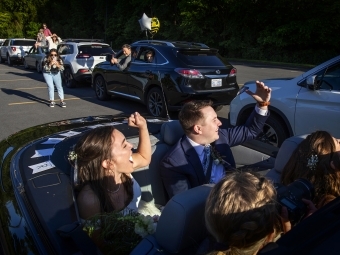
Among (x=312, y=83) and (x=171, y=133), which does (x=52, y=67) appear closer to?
(x=312, y=83)

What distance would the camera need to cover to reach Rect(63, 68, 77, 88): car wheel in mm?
13477

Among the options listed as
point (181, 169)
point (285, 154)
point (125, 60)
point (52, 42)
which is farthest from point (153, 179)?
point (52, 42)

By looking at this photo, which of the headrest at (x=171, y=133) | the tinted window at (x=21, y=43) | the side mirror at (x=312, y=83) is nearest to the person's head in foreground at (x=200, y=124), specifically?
the headrest at (x=171, y=133)

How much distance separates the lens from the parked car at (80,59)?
515 inches

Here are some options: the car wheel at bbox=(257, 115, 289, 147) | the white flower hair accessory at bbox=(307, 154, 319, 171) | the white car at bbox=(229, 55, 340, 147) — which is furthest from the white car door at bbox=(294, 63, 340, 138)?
the white flower hair accessory at bbox=(307, 154, 319, 171)

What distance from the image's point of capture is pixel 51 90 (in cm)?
1002

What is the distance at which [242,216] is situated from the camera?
150 centimetres

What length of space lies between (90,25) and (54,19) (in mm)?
7490

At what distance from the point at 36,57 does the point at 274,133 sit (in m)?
14.4

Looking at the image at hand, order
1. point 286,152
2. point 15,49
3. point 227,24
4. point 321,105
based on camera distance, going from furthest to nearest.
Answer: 1. point 227,24
2. point 15,49
3. point 321,105
4. point 286,152

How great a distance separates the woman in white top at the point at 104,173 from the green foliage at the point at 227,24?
25470 mm

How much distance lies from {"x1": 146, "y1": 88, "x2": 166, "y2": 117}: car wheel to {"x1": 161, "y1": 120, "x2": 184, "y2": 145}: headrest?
16.7ft

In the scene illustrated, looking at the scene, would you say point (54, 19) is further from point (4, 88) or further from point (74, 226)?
point (74, 226)

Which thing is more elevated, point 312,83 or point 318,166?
point 312,83
